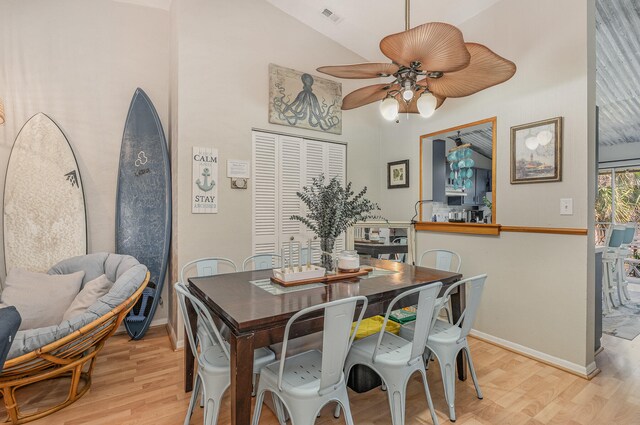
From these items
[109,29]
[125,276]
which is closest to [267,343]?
[125,276]

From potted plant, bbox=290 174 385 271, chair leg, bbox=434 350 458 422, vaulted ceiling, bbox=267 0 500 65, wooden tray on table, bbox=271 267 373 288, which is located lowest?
chair leg, bbox=434 350 458 422

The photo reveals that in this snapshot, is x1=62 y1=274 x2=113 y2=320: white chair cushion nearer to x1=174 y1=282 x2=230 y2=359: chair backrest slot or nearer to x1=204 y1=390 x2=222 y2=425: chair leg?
x1=174 y1=282 x2=230 y2=359: chair backrest slot

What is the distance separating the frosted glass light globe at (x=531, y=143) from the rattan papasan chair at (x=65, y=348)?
11.2 ft

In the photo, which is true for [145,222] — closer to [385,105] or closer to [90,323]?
[90,323]

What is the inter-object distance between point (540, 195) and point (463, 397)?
180 cm

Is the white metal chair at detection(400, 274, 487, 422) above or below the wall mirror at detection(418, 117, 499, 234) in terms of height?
below

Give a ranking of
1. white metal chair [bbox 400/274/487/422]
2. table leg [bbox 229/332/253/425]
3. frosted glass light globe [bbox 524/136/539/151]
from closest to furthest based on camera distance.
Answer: table leg [bbox 229/332/253/425]
white metal chair [bbox 400/274/487/422]
frosted glass light globe [bbox 524/136/539/151]

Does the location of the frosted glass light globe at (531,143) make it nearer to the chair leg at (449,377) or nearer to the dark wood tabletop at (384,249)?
the dark wood tabletop at (384,249)

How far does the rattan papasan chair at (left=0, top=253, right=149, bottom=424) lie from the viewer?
185 cm

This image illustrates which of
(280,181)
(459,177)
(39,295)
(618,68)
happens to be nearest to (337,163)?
(280,181)

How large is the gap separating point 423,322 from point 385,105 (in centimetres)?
141

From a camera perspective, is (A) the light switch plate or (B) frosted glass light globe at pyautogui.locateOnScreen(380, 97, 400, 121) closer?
(B) frosted glass light globe at pyautogui.locateOnScreen(380, 97, 400, 121)

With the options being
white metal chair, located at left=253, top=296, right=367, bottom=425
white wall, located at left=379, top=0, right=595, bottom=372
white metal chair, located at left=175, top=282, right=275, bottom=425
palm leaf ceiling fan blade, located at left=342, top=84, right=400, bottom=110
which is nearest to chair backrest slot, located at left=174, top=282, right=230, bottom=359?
white metal chair, located at left=175, top=282, right=275, bottom=425

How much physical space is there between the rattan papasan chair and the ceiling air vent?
327cm
